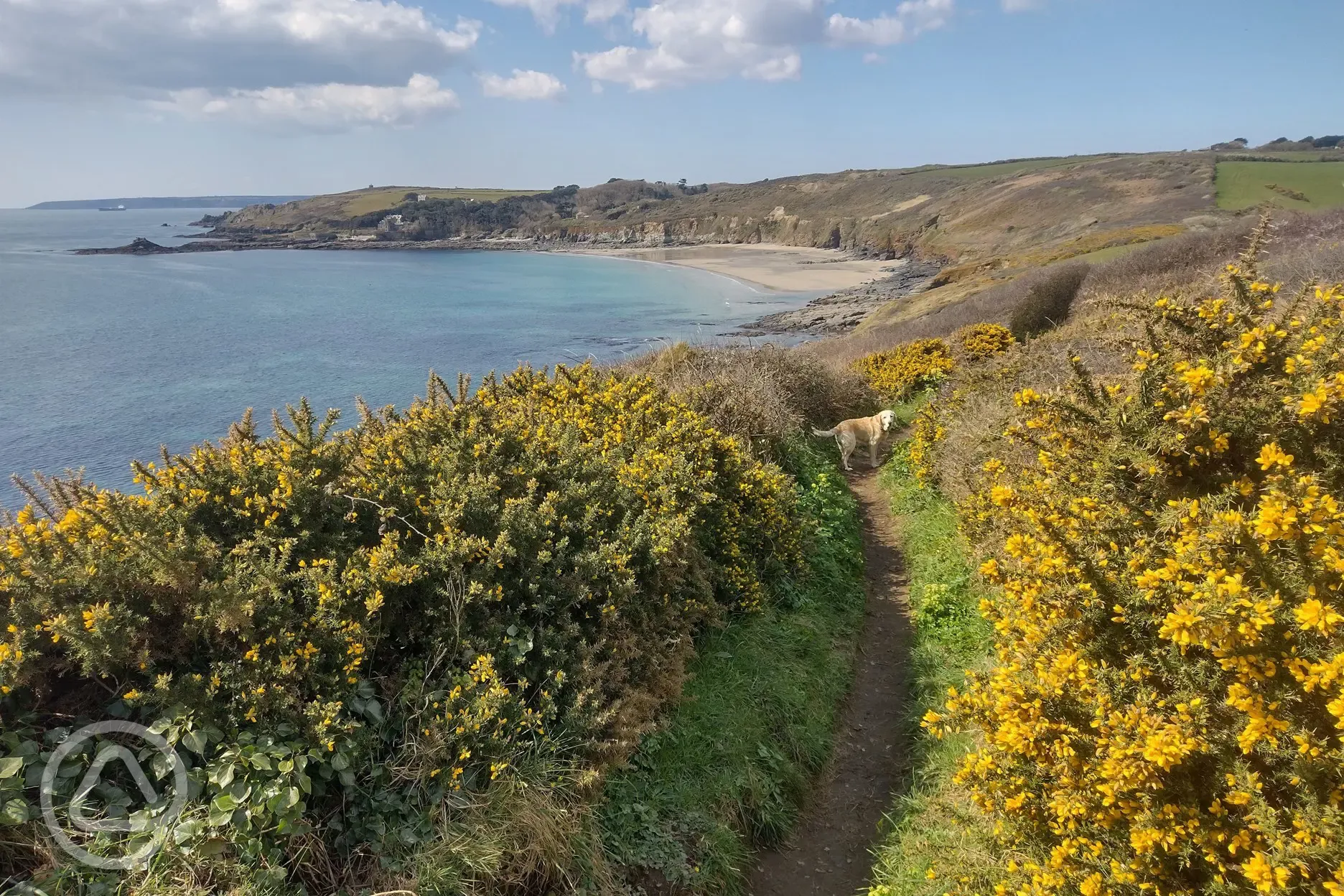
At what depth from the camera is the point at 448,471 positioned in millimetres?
5535

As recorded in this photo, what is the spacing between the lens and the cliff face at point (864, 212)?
224ft

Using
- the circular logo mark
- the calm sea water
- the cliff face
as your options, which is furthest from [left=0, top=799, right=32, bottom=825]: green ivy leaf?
the cliff face

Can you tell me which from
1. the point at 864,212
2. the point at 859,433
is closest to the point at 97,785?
the point at 859,433

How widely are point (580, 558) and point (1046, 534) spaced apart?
312cm

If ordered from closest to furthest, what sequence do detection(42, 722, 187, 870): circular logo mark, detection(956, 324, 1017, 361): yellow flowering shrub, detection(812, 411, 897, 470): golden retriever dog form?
detection(42, 722, 187, 870): circular logo mark, detection(812, 411, 897, 470): golden retriever dog, detection(956, 324, 1017, 361): yellow flowering shrub

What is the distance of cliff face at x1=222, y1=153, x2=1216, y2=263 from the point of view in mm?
68250

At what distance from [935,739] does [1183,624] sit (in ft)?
10.8

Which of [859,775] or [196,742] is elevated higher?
[196,742]

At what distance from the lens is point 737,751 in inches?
217

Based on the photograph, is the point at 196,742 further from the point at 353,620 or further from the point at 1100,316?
the point at 1100,316

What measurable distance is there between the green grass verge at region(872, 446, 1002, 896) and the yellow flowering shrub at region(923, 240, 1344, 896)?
17.7 inches

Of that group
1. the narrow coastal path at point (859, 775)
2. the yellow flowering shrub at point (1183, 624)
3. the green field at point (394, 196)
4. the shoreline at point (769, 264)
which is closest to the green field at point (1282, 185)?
the shoreline at point (769, 264)

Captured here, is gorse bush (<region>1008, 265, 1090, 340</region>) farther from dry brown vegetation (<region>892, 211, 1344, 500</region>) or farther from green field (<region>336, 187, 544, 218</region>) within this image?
green field (<region>336, 187, 544, 218</region>)

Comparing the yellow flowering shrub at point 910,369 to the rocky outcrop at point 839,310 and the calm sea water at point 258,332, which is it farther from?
the rocky outcrop at point 839,310
